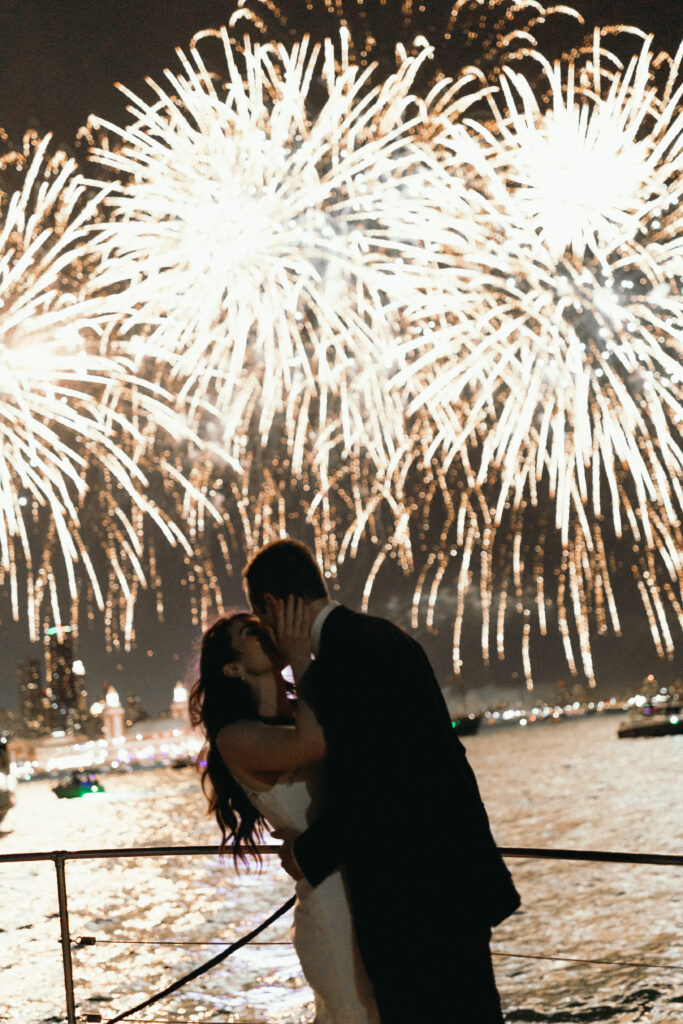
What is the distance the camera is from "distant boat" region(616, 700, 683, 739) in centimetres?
14200

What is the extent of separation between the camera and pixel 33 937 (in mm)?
32656

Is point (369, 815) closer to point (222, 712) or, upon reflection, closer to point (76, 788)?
point (222, 712)

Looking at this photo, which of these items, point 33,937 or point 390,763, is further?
point 33,937

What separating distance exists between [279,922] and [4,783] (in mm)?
41928

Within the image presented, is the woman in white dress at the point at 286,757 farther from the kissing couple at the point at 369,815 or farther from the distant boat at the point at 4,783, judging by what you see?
the distant boat at the point at 4,783

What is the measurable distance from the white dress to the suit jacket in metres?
0.07

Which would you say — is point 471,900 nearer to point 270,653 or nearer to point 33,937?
point 270,653

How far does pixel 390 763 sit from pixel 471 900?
383 millimetres

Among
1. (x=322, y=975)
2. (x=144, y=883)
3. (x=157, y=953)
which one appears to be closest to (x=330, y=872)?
(x=322, y=975)

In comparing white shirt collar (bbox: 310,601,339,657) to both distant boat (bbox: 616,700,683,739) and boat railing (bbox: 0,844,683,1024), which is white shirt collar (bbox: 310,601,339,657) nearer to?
boat railing (bbox: 0,844,683,1024)

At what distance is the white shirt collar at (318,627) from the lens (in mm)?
2674

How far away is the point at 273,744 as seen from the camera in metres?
2.72

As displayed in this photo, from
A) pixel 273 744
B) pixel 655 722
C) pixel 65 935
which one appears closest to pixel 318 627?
pixel 273 744

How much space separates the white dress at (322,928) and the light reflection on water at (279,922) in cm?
142
